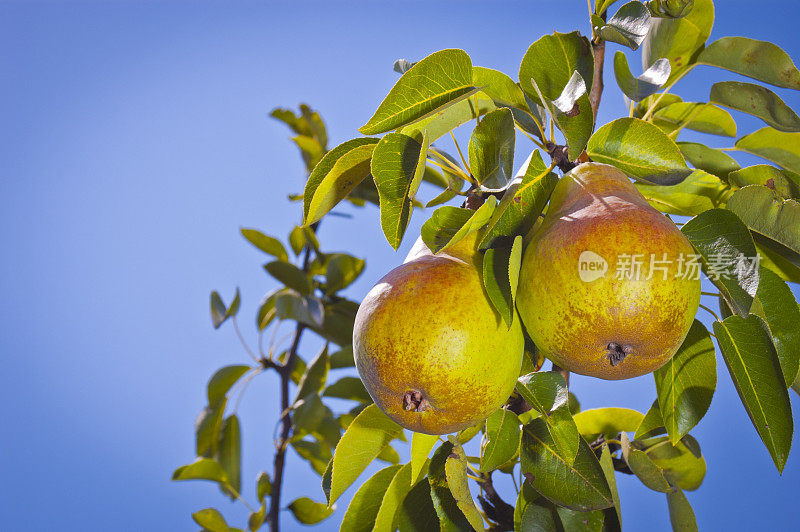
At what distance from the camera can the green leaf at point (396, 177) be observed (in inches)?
20.3

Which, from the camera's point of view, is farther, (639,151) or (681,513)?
(681,513)

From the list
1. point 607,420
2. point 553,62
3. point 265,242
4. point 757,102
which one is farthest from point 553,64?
point 265,242

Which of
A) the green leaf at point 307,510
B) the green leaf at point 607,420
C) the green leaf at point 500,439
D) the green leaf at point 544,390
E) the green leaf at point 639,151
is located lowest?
the green leaf at point 307,510

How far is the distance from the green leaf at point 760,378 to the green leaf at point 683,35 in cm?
33

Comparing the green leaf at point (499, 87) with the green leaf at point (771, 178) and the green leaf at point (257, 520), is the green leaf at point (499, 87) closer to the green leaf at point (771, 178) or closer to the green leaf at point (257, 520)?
the green leaf at point (771, 178)

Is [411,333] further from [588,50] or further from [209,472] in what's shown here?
[209,472]

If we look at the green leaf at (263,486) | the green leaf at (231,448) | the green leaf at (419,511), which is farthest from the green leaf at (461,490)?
the green leaf at (231,448)

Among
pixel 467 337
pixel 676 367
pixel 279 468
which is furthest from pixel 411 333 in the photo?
pixel 279 468

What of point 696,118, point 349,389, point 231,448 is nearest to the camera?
point 696,118

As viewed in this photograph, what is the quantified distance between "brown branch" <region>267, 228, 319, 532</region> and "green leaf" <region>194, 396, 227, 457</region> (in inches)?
5.9

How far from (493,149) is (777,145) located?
393mm

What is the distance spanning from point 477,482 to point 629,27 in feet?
1.64

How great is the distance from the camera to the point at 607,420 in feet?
2.68

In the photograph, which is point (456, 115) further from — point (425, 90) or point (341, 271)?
point (341, 271)
